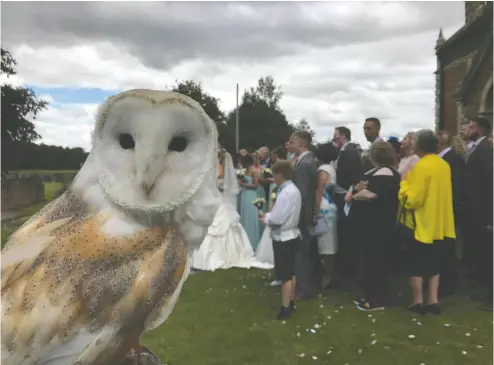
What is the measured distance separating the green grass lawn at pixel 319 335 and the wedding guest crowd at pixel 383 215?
21 cm

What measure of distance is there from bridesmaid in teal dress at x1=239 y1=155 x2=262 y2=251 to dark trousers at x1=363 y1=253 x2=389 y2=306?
2.83 m

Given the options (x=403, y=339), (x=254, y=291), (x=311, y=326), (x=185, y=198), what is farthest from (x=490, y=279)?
(x=185, y=198)

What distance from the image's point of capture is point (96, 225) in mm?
1429

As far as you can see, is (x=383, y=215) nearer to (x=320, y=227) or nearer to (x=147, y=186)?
(x=320, y=227)

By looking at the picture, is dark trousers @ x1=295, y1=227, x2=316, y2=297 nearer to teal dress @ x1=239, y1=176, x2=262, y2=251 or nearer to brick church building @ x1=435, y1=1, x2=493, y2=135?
teal dress @ x1=239, y1=176, x2=262, y2=251

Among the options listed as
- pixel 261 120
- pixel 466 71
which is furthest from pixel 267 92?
pixel 466 71

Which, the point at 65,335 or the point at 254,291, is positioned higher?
the point at 65,335

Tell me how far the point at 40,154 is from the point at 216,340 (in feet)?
39.7

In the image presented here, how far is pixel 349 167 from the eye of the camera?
5.01 meters

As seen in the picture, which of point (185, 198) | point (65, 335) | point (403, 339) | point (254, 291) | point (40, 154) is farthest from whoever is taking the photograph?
point (40, 154)

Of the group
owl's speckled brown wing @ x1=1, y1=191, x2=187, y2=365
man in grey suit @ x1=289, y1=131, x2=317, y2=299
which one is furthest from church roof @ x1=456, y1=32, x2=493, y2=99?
owl's speckled brown wing @ x1=1, y1=191, x2=187, y2=365

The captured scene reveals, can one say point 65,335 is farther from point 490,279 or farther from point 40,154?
point 40,154

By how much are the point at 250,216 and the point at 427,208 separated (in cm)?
356

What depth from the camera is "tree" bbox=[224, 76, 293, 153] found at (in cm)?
3748
